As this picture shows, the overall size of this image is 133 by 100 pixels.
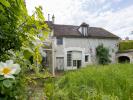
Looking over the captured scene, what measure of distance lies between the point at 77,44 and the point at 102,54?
3.37 meters

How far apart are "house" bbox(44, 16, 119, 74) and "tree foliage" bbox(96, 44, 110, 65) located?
463 mm

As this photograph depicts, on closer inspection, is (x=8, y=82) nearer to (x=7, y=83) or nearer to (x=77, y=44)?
(x=7, y=83)

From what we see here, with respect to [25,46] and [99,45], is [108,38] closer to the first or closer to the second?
[99,45]

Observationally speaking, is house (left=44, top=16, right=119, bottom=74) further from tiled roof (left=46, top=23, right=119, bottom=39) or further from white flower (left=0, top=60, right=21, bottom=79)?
white flower (left=0, top=60, right=21, bottom=79)

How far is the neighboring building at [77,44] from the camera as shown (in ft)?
88.6

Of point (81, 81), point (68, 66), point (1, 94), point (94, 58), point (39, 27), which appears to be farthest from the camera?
point (94, 58)

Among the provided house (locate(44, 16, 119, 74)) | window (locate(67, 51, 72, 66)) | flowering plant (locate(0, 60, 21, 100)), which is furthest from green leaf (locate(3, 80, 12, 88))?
window (locate(67, 51, 72, 66))

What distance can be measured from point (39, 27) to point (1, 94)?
71 centimetres

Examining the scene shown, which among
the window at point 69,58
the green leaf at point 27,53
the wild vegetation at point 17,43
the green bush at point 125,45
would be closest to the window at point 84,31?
the window at point 69,58

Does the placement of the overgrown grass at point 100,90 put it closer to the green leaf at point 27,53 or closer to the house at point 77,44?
the green leaf at point 27,53

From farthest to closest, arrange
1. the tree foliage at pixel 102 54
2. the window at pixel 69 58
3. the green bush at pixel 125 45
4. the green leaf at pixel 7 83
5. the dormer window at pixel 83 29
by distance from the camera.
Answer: the green bush at pixel 125 45, the tree foliage at pixel 102 54, the dormer window at pixel 83 29, the window at pixel 69 58, the green leaf at pixel 7 83

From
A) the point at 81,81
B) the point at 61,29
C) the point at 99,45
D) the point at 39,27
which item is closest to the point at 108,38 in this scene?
the point at 99,45

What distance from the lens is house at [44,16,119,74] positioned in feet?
88.6

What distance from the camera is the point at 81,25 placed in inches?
1174
